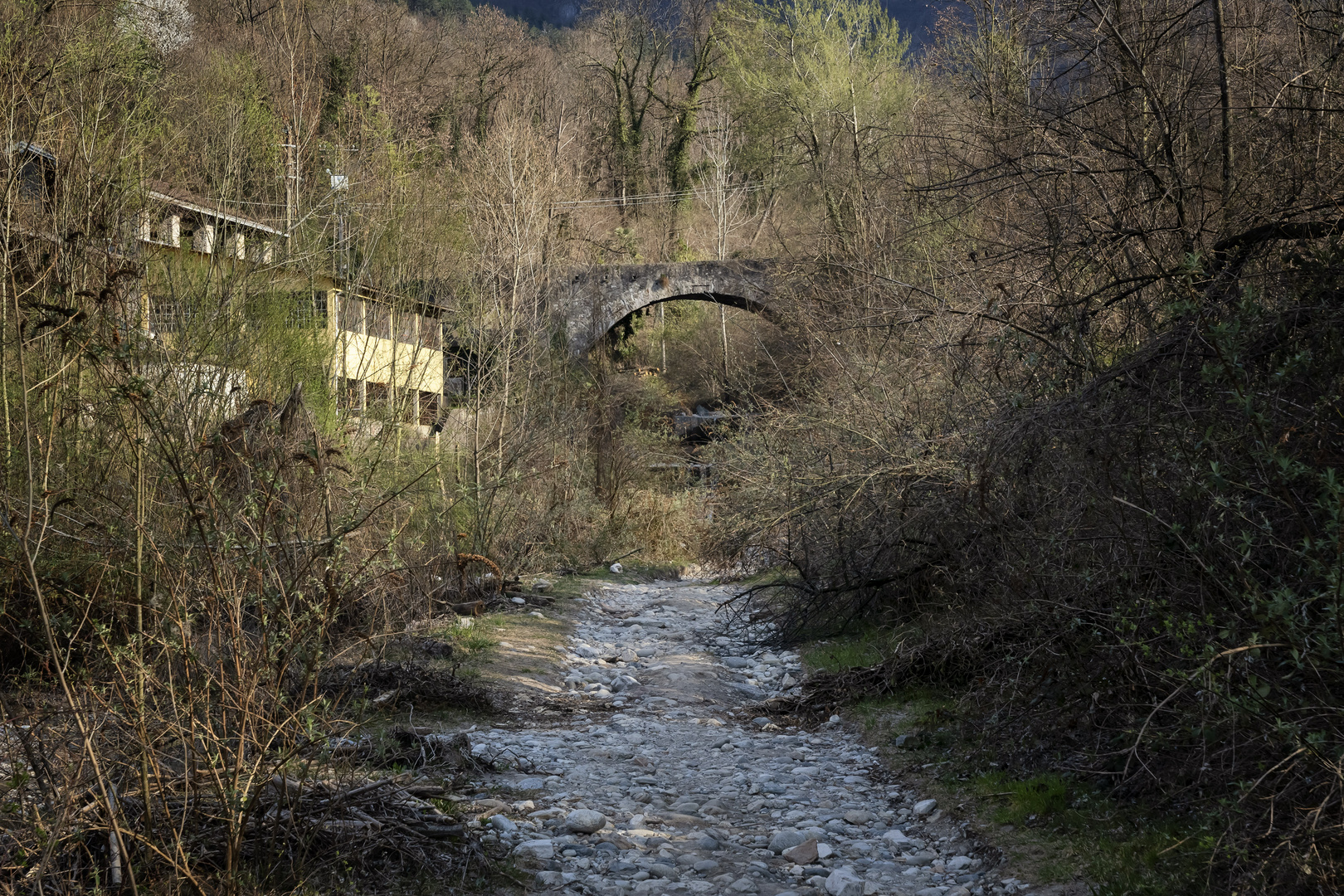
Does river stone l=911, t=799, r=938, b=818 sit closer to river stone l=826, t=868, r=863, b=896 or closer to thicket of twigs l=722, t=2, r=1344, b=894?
thicket of twigs l=722, t=2, r=1344, b=894

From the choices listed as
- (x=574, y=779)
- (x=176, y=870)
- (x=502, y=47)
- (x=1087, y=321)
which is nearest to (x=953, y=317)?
(x=1087, y=321)

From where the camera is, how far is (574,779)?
6.11 m

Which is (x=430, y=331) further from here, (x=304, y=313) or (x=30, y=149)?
(x=30, y=149)

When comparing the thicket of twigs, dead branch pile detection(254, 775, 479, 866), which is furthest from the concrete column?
dead branch pile detection(254, 775, 479, 866)

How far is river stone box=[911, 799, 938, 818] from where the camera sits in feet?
18.4

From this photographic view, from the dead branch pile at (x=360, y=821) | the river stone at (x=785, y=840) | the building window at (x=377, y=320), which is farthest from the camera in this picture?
the building window at (x=377, y=320)

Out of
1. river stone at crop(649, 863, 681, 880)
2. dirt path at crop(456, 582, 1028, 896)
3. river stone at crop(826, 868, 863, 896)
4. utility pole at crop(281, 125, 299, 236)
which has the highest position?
utility pole at crop(281, 125, 299, 236)

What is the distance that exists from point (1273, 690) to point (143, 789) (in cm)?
408

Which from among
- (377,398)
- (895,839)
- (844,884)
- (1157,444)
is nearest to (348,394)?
(377,398)

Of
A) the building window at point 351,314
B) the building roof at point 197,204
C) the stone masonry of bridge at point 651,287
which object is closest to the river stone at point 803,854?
the building roof at point 197,204

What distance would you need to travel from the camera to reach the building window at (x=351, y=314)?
11969 mm

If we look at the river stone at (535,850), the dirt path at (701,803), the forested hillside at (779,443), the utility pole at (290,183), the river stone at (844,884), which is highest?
the utility pole at (290,183)

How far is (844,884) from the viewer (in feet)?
14.8

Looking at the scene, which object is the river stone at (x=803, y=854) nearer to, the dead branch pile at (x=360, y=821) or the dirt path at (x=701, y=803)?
the dirt path at (x=701, y=803)
